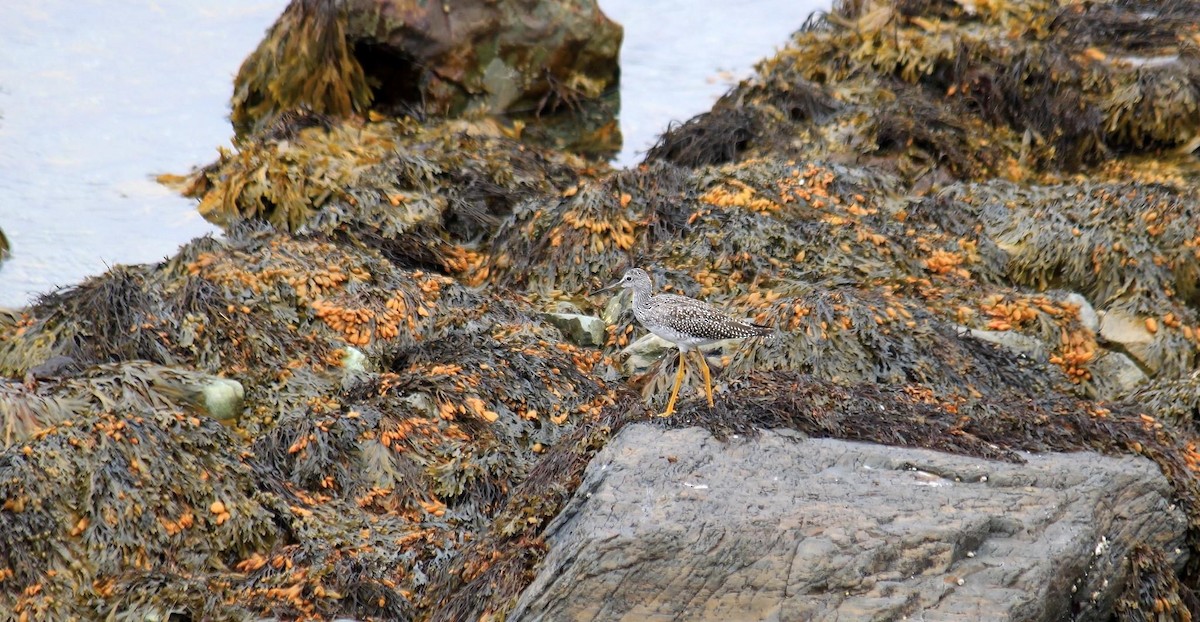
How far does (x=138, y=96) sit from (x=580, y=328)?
5.78m

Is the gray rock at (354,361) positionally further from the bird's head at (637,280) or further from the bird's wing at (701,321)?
the bird's wing at (701,321)

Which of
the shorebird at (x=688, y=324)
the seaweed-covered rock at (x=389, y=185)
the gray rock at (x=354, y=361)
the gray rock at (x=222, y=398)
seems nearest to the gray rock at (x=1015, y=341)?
the shorebird at (x=688, y=324)

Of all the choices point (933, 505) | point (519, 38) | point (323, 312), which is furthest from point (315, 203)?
point (933, 505)

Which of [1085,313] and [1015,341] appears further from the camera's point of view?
[1085,313]

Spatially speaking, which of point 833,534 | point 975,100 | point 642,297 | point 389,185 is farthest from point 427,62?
point 833,534

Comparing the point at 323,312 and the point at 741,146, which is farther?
the point at 741,146

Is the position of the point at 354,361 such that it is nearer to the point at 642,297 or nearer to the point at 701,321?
the point at 642,297

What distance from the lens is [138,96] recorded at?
10805 millimetres

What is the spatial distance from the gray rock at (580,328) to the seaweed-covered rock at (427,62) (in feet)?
10.7

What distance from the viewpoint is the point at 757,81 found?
996 centimetres

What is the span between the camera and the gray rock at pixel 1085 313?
6.96 m

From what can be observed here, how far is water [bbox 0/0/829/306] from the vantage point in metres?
8.70

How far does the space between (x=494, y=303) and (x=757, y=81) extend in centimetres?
383

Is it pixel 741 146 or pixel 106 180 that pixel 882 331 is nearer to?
pixel 741 146
